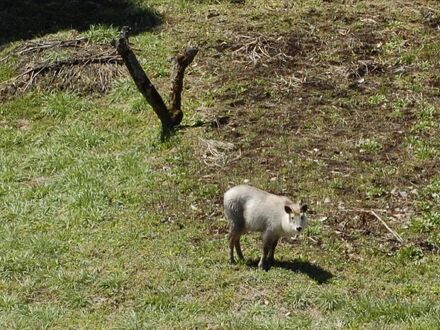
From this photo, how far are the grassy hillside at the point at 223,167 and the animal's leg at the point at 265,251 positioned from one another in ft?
0.53

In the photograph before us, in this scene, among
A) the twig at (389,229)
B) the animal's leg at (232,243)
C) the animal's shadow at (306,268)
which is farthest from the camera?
the twig at (389,229)

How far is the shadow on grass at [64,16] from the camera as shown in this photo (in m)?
17.4

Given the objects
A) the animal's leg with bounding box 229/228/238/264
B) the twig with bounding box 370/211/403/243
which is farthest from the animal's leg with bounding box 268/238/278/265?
the twig with bounding box 370/211/403/243

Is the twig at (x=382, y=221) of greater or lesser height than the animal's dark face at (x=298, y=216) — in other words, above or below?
below

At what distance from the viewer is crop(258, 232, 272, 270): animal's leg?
9742mm

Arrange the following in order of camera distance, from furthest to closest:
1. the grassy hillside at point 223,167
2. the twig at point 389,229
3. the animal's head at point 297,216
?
the twig at point 389,229 < the animal's head at point 297,216 < the grassy hillside at point 223,167

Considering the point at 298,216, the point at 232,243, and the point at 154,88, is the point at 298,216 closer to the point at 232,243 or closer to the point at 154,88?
the point at 232,243

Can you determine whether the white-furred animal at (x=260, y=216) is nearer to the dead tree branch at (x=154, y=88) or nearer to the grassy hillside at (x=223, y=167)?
the grassy hillside at (x=223, y=167)

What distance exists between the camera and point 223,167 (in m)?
12.3

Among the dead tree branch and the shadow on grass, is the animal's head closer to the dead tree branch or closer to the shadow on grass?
the dead tree branch

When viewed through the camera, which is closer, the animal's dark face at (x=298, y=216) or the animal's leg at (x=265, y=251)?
the animal's dark face at (x=298, y=216)

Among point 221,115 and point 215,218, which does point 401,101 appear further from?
point 215,218

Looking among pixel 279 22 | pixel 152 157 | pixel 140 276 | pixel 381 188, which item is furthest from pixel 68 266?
pixel 279 22

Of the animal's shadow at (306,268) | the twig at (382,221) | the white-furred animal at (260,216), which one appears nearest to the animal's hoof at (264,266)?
the white-furred animal at (260,216)
